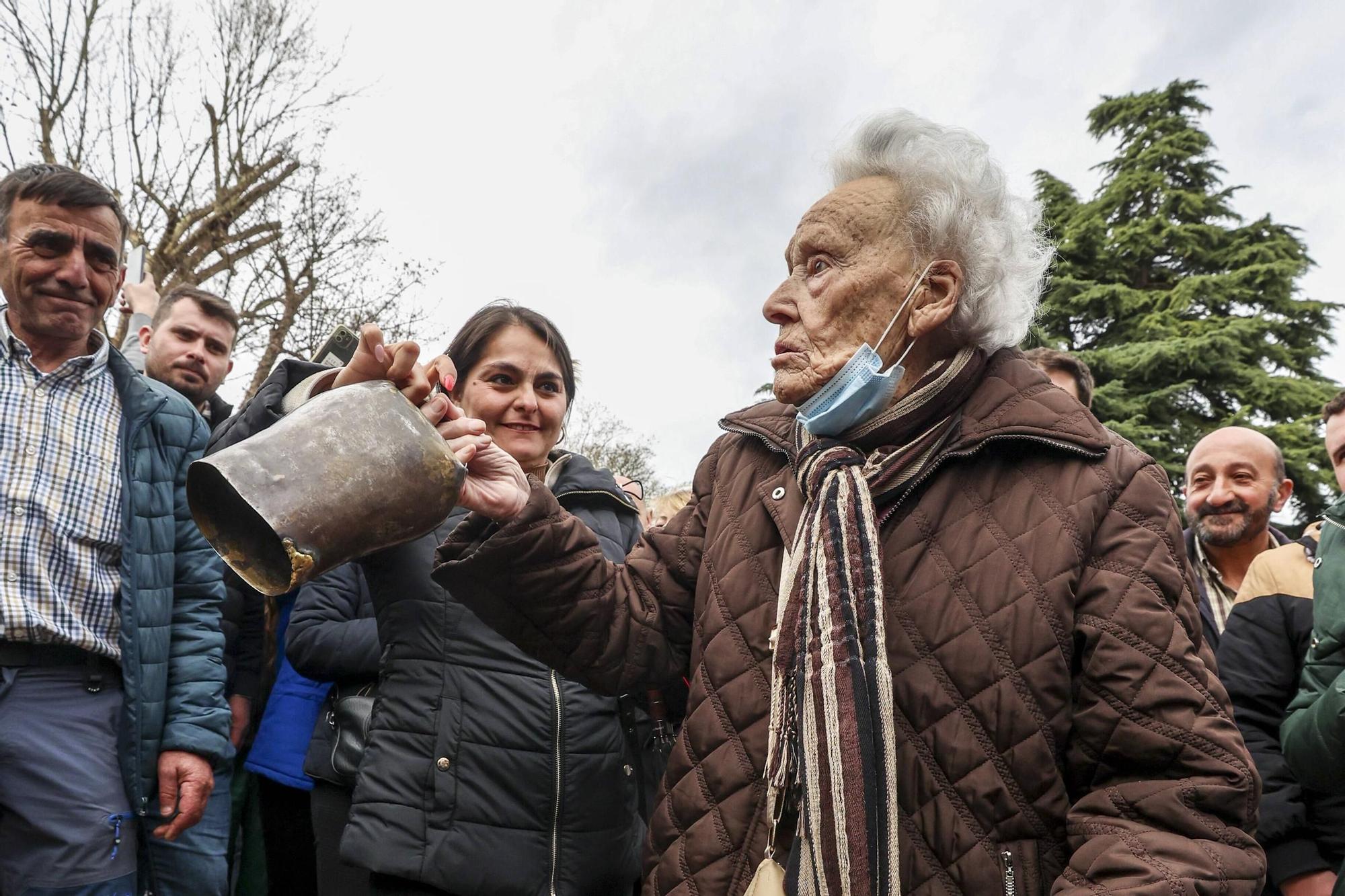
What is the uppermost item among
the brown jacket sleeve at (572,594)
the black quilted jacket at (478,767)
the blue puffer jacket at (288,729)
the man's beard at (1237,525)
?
the man's beard at (1237,525)

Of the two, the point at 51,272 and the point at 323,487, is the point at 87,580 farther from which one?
the point at 323,487

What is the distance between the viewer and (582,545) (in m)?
1.68

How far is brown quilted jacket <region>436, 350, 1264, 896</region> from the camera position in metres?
1.23

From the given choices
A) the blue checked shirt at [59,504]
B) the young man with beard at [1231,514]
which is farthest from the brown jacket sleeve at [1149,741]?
the young man with beard at [1231,514]

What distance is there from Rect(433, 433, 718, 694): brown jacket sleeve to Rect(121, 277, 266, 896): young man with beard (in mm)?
1370

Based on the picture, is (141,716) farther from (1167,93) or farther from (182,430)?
(1167,93)

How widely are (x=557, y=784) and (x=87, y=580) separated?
129cm

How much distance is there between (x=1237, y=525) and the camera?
13.0 ft

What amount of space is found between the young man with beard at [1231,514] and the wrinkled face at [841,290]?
3043mm

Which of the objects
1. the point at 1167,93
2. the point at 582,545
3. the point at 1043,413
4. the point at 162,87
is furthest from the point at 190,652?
Answer: the point at 1167,93

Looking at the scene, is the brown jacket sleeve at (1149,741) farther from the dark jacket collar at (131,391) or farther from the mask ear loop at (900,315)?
the dark jacket collar at (131,391)

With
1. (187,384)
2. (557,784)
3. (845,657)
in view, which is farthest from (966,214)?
(187,384)

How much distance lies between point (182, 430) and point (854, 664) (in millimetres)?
2081

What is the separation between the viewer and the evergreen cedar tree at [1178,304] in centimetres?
1648
